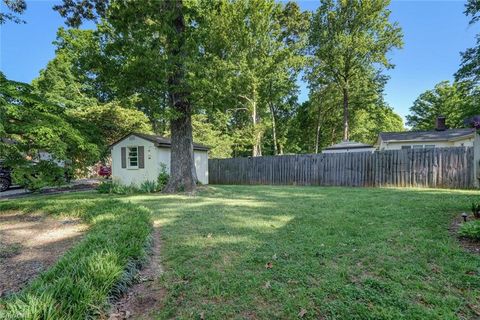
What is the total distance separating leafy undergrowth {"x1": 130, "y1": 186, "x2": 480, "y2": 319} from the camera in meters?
1.99

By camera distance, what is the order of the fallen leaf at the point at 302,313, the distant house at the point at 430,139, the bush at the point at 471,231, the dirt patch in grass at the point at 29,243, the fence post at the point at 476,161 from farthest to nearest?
the distant house at the point at 430,139 → the fence post at the point at 476,161 → the bush at the point at 471,231 → the dirt patch in grass at the point at 29,243 → the fallen leaf at the point at 302,313

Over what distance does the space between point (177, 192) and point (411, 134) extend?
48.3 ft

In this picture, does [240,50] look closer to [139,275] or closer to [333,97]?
[333,97]

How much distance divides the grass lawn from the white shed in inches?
315

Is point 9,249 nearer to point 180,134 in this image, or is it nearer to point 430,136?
point 180,134

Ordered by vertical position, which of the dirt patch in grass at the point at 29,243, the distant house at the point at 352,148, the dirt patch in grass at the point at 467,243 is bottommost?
the dirt patch in grass at the point at 29,243

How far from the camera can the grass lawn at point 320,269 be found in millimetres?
1987

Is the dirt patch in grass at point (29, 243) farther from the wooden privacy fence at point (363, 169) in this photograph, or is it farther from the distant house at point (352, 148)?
the distant house at point (352, 148)

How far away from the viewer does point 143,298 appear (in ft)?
7.48

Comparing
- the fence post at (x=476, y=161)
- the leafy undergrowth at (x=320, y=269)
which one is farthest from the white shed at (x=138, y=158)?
the fence post at (x=476, y=161)

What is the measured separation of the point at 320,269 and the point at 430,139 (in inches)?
609

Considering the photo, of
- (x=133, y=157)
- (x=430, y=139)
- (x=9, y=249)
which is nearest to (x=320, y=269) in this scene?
(x=9, y=249)

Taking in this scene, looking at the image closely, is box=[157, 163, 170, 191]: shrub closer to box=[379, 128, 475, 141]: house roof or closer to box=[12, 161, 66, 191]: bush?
box=[12, 161, 66, 191]: bush

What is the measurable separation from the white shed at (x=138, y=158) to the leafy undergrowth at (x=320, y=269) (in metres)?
7.91
